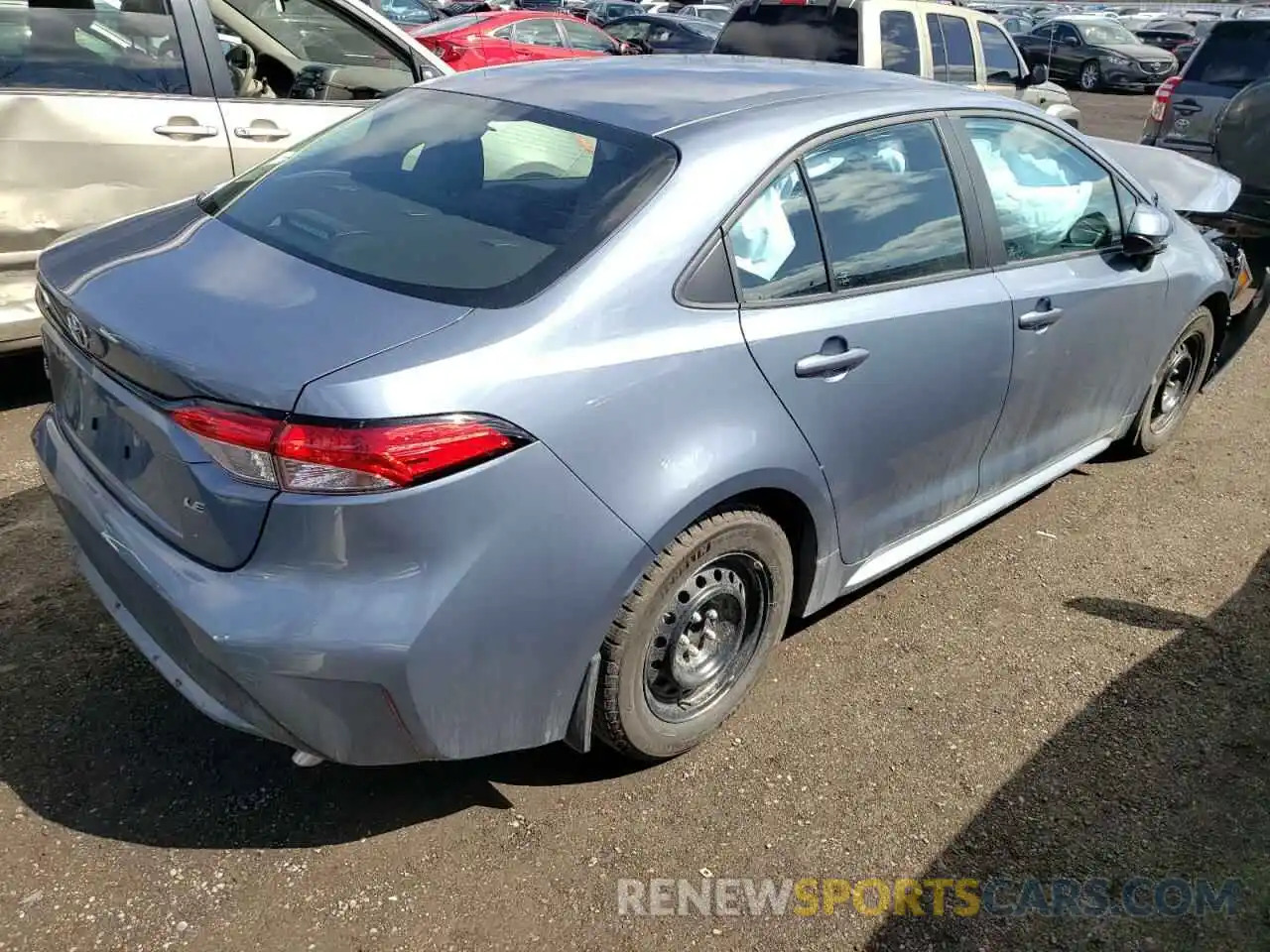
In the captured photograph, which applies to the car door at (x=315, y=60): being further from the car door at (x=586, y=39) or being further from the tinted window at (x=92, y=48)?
the car door at (x=586, y=39)

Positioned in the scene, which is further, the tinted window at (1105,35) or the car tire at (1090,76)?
the tinted window at (1105,35)

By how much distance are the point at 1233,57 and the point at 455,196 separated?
8004 mm

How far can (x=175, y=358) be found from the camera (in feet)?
6.77

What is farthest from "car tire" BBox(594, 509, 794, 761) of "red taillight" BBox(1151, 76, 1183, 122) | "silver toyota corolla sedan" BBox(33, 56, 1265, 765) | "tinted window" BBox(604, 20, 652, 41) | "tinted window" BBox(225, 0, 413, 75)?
"tinted window" BBox(604, 20, 652, 41)

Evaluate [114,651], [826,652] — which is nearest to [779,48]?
[826,652]

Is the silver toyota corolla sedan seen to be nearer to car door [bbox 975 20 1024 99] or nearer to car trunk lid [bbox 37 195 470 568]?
car trunk lid [bbox 37 195 470 568]

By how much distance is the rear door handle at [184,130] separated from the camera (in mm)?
4434

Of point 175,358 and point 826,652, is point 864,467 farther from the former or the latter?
point 175,358

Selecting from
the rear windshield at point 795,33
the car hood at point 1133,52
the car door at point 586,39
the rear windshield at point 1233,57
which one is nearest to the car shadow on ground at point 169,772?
the rear windshield at point 795,33

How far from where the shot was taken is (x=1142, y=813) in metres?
2.64

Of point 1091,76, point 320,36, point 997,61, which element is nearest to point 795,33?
point 997,61

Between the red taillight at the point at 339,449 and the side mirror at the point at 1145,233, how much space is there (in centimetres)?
271

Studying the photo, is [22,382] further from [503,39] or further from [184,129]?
[503,39]

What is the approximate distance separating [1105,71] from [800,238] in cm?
2213
